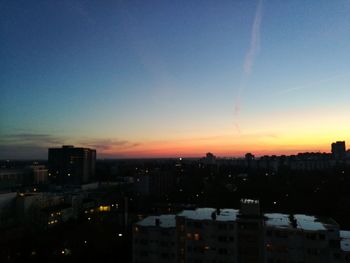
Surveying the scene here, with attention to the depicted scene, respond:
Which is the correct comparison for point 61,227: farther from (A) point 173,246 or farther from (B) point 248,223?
(B) point 248,223

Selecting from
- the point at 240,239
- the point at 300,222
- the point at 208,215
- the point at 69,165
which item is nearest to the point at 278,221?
the point at 300,222

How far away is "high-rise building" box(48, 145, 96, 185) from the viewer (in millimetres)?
23578

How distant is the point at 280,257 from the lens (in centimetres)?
521

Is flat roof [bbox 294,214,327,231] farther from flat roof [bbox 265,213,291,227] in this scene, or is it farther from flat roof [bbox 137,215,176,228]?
flat roof [bbox 137,215,176,228]

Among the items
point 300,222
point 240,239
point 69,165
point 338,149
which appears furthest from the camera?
point 338,149

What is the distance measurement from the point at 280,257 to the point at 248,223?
2.29ft

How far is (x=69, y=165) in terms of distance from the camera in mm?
23859

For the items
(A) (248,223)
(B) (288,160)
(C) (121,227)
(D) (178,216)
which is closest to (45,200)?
(C) (121,227)

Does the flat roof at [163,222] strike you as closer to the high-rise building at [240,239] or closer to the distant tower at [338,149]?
the high-rise building at [240,239]

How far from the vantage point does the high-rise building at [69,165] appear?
77.4 feet

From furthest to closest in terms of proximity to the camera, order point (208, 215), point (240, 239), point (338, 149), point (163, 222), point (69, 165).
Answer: point (338, 149), point (69, 165), point (163, 222), point (208, 215), point (240, 239)

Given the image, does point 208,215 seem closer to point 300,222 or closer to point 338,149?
point 300,222

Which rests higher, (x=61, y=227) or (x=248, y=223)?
(x=248, y=223)

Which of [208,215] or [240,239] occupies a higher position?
[208,215]
